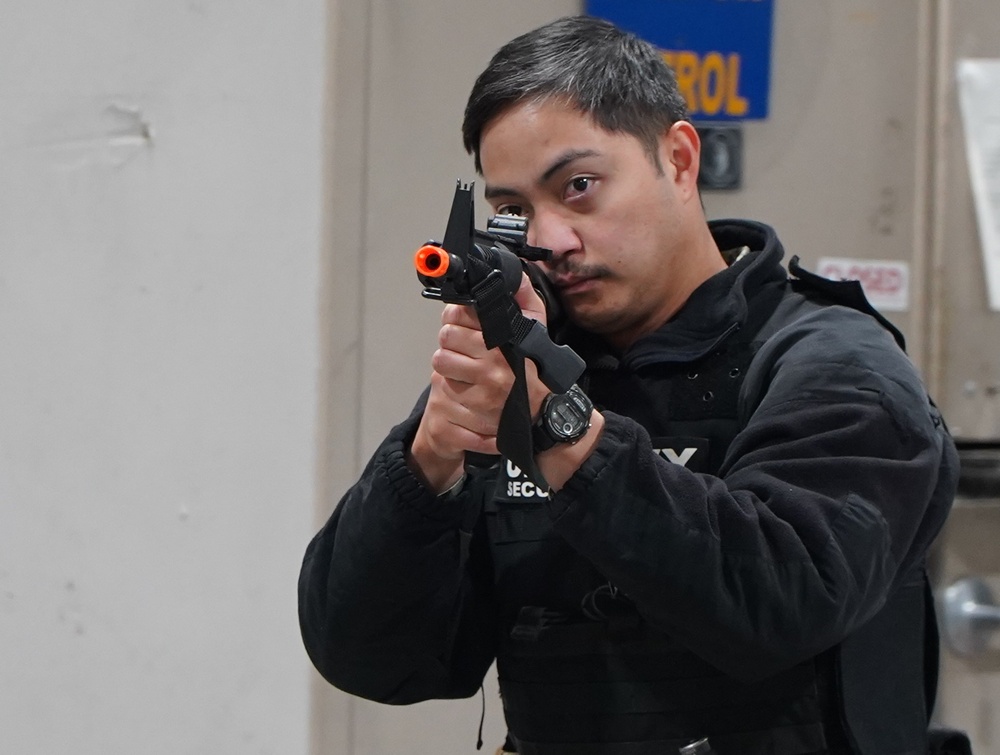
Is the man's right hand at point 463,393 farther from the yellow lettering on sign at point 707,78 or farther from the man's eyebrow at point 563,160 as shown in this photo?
the yellow lettering on sign at point 707,78

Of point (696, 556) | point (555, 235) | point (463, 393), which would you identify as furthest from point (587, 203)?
point (696, 556)

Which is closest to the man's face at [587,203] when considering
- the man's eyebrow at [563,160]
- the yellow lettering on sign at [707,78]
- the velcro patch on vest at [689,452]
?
the man's eyebrow at [563,160]

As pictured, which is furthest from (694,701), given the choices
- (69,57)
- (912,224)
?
(69,57)

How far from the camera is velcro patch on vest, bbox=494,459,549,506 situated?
1.11m

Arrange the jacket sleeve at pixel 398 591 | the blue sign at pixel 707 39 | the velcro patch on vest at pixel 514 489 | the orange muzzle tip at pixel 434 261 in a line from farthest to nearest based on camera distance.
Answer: the blue sign at pixel 707 39
the velcro patch on vest at pixel 514 489
the jacket sleeve at pixel 398 591
the orange muzzle tip at pixel 434 261

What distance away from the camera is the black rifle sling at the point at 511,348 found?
2.80ft

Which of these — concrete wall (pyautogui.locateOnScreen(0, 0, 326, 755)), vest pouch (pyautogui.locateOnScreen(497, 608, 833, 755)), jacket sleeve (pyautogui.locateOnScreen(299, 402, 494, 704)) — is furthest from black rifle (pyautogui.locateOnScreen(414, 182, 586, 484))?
concrete wall (pyautogui.locateOnScreen(0, 0, 326, 755))

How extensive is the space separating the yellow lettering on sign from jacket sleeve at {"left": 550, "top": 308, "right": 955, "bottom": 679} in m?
0.81

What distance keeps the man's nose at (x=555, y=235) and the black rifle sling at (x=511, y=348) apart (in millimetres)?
208

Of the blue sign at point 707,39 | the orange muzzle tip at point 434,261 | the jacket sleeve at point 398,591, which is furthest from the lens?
the blue sign at point 707,39

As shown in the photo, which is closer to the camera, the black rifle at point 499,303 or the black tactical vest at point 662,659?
the black rifle at point 499,303

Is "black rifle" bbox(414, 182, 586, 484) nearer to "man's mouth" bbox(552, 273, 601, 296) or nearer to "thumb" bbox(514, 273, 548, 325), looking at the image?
"thumb" bbox(514, 273, 548, 325)

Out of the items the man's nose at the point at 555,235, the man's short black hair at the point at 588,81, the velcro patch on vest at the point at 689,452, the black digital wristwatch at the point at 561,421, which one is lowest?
the velcro patch on vest at the point at 689,452

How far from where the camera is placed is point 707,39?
170 centimetres
